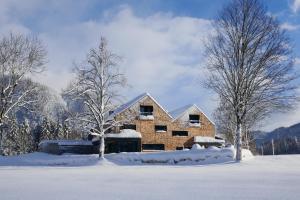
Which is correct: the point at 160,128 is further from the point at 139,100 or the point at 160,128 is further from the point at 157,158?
the point at 157,158

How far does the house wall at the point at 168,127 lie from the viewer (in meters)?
48.4

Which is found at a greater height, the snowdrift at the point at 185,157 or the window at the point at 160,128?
the window at the point at 160,128

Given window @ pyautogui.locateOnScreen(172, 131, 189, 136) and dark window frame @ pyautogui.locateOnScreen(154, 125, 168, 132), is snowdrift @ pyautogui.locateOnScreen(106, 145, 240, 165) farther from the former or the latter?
window @ pyautogui.locateOnScreen(172, 131, 189, 136)

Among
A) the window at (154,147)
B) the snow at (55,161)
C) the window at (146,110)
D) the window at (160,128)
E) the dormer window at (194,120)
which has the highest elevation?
the window at (146,110)

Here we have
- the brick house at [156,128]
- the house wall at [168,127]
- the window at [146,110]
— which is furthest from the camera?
the window at [146,110]

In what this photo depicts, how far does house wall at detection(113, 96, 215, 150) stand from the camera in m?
48.4

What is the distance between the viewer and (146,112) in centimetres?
4919

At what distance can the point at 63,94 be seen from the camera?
36156mm

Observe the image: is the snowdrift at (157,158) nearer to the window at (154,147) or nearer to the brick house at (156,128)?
the brick house at (156,128)

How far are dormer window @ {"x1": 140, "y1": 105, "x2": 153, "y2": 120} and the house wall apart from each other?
40 centimetres

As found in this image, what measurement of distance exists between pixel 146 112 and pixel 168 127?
3398 mm

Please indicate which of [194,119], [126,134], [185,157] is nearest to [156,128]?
[126,134]

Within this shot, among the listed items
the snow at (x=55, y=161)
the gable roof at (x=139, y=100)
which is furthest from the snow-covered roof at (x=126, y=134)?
the snow at (x=55, y=161)

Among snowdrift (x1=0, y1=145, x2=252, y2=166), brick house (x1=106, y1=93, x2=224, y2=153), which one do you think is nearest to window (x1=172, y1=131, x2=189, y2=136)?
brick house (x1=106, y1=93, x2=224, y2=153)
